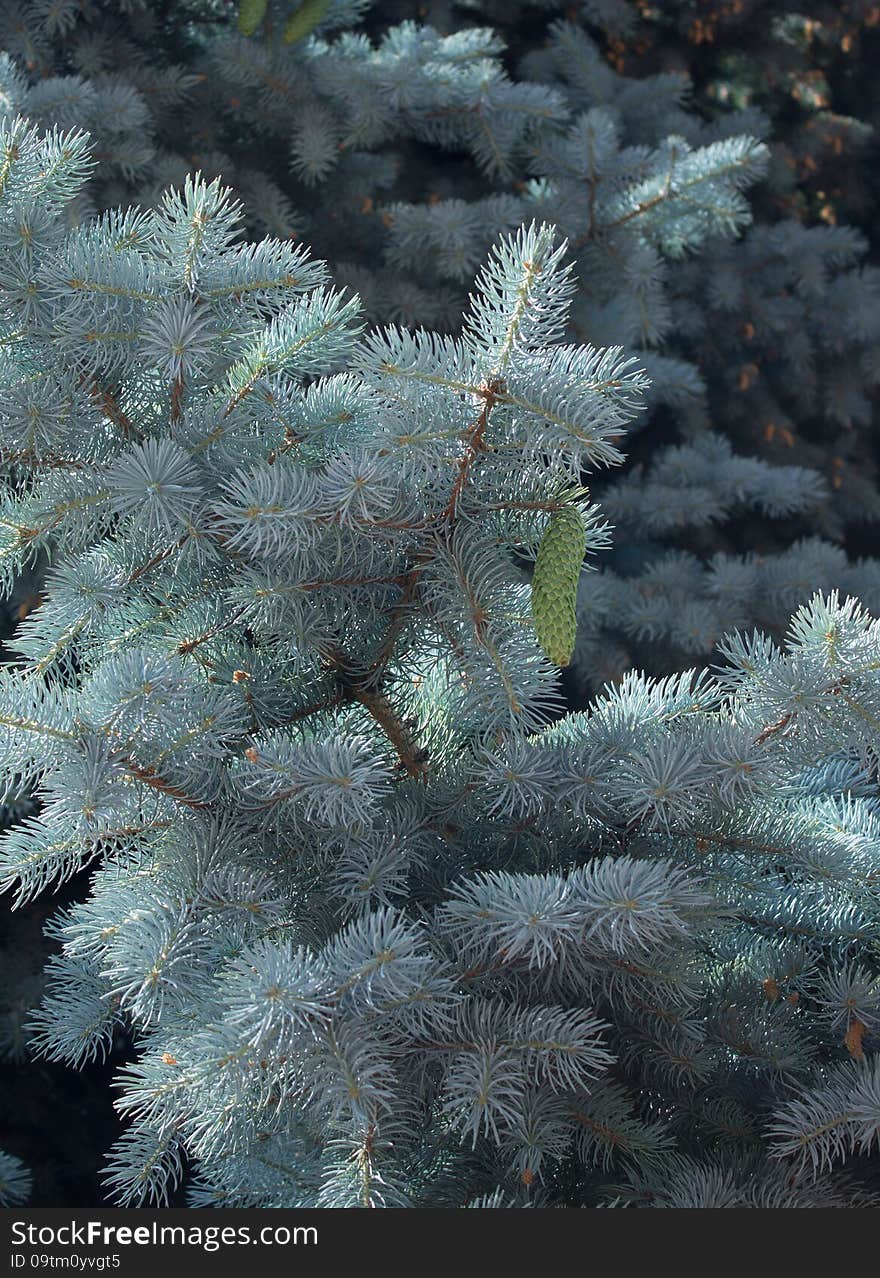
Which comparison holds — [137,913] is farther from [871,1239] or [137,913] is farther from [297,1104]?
[871,1239]

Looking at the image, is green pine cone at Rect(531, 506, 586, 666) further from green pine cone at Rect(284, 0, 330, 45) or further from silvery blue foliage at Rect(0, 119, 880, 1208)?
green pine cone at Rect(284, 0, 330, 45)

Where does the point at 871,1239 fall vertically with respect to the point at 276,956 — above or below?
below

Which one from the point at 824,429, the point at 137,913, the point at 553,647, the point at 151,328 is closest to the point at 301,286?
the point at 151,328

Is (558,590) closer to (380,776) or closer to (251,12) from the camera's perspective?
(380,776)

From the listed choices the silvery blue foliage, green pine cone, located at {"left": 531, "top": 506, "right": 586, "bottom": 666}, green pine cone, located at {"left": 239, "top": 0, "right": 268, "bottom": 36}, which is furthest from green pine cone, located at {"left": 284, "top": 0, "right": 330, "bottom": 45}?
green pine cone, located at {"left": 531, "top": 506, "right": 586, "bottom": 666}

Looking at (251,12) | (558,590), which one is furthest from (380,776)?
(251,12)

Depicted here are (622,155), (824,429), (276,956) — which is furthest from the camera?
(824,429)

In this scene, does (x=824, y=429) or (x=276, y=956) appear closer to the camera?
(x=276, y=956)
